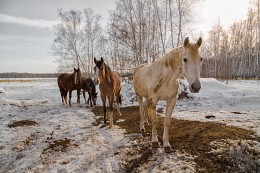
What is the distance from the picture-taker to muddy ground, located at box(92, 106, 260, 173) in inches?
128

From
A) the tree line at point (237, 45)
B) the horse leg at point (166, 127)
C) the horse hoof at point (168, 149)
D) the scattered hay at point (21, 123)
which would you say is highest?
the tree line at point (237, 45)

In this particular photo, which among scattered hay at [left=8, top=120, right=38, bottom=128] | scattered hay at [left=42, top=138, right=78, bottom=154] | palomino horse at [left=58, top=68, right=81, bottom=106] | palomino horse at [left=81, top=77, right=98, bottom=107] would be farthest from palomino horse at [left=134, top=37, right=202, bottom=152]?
palomino horse at [left=58, top=68, right=81, bottom=106]

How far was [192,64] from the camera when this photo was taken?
3145 mm

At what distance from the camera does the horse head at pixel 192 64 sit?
3051 mm

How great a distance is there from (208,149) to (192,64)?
1.88m

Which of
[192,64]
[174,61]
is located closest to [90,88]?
[174,61]

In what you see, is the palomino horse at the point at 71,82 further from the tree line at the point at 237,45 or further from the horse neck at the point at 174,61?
the tree line at the point at 237,45

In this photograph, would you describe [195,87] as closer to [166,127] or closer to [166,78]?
[166,78]

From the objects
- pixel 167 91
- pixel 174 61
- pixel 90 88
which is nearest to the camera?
pixel 174 61

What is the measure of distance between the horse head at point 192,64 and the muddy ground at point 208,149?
1384 millimetres

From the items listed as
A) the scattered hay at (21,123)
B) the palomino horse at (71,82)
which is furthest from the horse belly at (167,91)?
the palomino horse at (71,82)

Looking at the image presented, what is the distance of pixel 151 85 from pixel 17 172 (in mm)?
3058

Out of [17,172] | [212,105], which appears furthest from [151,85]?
[212,105]

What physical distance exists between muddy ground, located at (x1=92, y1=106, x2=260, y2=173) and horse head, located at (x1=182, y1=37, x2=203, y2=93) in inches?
54.5
